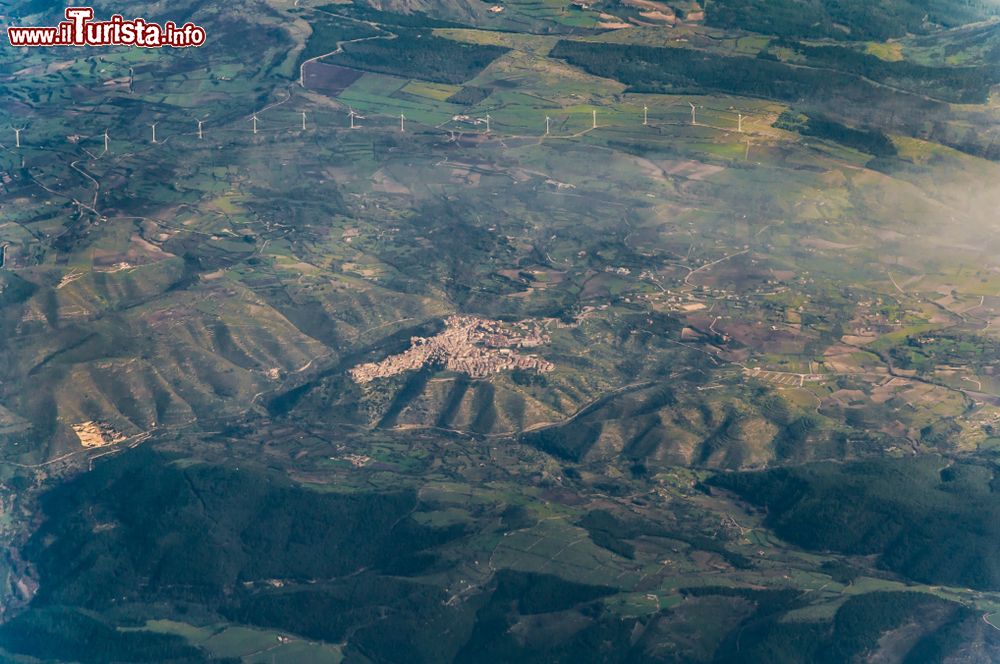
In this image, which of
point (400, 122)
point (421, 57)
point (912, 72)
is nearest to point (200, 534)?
point (400, 122)

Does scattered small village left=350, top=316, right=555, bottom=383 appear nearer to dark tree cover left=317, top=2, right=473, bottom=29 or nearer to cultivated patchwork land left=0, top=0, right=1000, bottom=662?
cultivated patchwork land left=0, top=0, right=1000, bottom=662

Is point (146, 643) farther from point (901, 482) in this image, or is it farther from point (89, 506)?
point (901, 482)

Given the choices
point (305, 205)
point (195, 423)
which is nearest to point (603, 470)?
point (195, 423)

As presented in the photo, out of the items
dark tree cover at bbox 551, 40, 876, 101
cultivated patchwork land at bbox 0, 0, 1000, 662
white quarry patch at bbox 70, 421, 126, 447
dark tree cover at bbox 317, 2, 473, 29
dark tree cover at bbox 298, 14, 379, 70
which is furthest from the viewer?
dark tree cover at bbox 317, 2, 473, 29

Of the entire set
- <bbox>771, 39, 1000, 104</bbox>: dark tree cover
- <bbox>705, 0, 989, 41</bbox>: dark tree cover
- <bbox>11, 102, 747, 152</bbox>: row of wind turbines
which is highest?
<bbox>705, 0, 989, 41</bbox>: dark tree cover

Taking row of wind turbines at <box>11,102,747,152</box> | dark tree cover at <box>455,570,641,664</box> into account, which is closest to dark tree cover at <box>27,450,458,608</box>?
dark tree cover at <box>455,570,641,664</box>

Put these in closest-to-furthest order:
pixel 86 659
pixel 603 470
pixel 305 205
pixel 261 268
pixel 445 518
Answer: pixel 86 659 → pixel 445 518 → pixel 603 470 → pixel 261 268 → pixel 305 205

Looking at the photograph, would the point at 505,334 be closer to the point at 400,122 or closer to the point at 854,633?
the point at 400,122

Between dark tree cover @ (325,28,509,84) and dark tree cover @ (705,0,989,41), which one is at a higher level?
dark tree cover @ (705,0,989,41)
